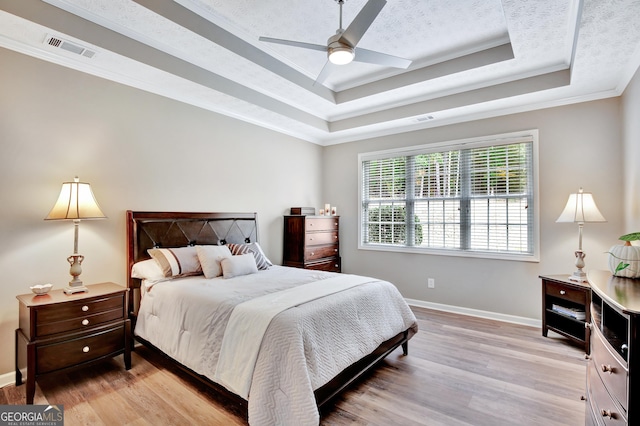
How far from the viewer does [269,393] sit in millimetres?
1843

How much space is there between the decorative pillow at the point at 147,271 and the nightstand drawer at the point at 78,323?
391 millimetres

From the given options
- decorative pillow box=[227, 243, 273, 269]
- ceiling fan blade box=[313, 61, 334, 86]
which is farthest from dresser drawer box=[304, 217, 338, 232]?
ceiling fan blade box=[313, 61, 334, 86]

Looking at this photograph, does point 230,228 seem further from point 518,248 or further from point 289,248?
point 518,248

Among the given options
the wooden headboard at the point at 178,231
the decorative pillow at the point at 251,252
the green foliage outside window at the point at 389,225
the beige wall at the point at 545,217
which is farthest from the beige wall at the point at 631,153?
the wooden headboard at the point at 178,231

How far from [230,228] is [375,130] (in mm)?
2687

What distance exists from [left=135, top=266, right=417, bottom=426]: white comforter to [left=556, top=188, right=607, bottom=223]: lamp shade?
196cm

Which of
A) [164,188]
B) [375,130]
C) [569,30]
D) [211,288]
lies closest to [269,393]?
[211,288]

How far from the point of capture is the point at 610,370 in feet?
4.65

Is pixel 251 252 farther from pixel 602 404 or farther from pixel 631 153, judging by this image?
pixel 631 153

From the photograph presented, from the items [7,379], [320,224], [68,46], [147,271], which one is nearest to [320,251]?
[320,224]

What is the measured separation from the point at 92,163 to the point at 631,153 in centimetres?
508

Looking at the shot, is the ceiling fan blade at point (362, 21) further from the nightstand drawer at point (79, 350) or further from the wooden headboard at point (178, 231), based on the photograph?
the nightstand drawer at point (79, 350)

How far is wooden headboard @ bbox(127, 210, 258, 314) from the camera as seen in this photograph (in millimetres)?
3152

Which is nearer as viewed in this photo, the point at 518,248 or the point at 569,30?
the point at 569,30
